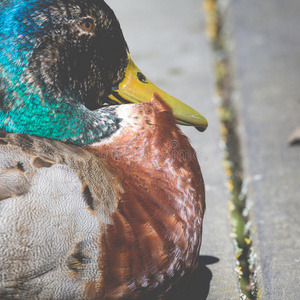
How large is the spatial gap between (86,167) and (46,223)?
272mm

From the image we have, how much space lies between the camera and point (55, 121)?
78.6 inches

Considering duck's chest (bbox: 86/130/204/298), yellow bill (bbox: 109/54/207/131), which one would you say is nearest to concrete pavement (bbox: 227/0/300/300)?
duck's chest (bbox: 86/130/204/298)

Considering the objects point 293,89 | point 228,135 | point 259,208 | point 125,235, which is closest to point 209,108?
point 228,135

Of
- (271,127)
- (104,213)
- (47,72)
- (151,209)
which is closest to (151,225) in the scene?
(151,209)

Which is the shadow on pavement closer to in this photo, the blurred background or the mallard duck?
the blurred background

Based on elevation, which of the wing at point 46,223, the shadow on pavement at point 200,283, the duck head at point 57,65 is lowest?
the shadow on pavement at point 200,283

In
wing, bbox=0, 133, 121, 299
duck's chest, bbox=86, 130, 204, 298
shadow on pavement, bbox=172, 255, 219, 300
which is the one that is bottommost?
shadow on pavement, bbox=172, 255, 219, 300

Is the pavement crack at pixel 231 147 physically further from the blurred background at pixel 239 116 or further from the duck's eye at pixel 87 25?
the duck's eye at pixel 87 25

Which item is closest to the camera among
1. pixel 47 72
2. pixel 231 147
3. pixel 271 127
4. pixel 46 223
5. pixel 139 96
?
pixel 46 223

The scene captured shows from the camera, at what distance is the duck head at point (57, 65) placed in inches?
75.5

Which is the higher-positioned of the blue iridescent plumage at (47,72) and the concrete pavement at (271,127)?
the blue iridescent plumage at (47,72)

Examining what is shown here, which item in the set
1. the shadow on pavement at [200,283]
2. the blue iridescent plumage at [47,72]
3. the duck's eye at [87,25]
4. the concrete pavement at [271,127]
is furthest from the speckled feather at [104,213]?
the concrete pavement at [271,127]

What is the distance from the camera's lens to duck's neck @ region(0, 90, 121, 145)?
1969 millimetres

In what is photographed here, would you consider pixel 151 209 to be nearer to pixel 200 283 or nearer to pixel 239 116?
pixel 200 283
